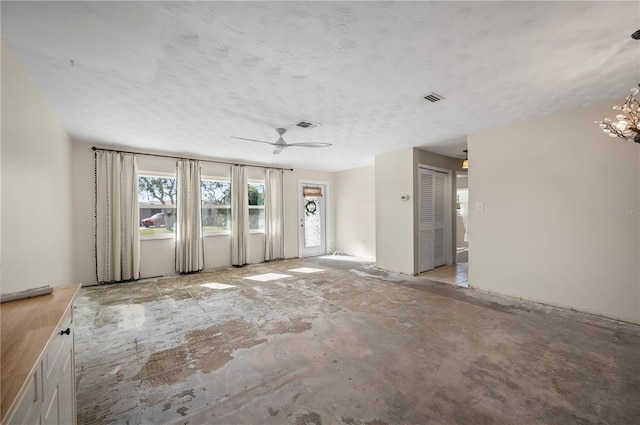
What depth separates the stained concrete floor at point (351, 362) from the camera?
5.57 feet

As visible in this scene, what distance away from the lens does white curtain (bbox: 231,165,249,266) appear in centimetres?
607

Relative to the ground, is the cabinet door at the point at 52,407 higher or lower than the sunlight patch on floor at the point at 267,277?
higher

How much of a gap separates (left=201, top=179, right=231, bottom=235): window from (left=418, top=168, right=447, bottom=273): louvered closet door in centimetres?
427

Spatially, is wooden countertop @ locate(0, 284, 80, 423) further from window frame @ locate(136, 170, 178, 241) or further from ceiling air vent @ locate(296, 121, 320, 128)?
window frame @ locate(136, 170, 178, 241)

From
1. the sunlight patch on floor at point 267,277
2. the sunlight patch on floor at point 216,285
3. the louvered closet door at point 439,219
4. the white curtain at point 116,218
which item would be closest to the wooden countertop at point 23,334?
the sunlight patch on floor at point 216,285

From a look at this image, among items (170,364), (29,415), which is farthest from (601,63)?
(170,364)

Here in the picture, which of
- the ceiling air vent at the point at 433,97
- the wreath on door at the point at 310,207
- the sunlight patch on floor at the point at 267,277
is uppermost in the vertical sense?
the ceiling air vent at the point at 433,97

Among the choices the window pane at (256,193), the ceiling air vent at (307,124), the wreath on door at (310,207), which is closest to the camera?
the ceiling air vent at (307,124)

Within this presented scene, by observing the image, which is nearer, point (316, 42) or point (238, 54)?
point (316, 42)

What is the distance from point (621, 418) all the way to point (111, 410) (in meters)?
3.25

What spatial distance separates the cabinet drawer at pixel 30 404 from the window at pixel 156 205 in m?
4.89

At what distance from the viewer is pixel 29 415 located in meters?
0.83

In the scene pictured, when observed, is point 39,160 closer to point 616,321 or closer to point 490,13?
point 490,13

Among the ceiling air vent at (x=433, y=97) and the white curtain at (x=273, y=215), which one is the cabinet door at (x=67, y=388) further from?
the white curtain at (x=273, y=215)
